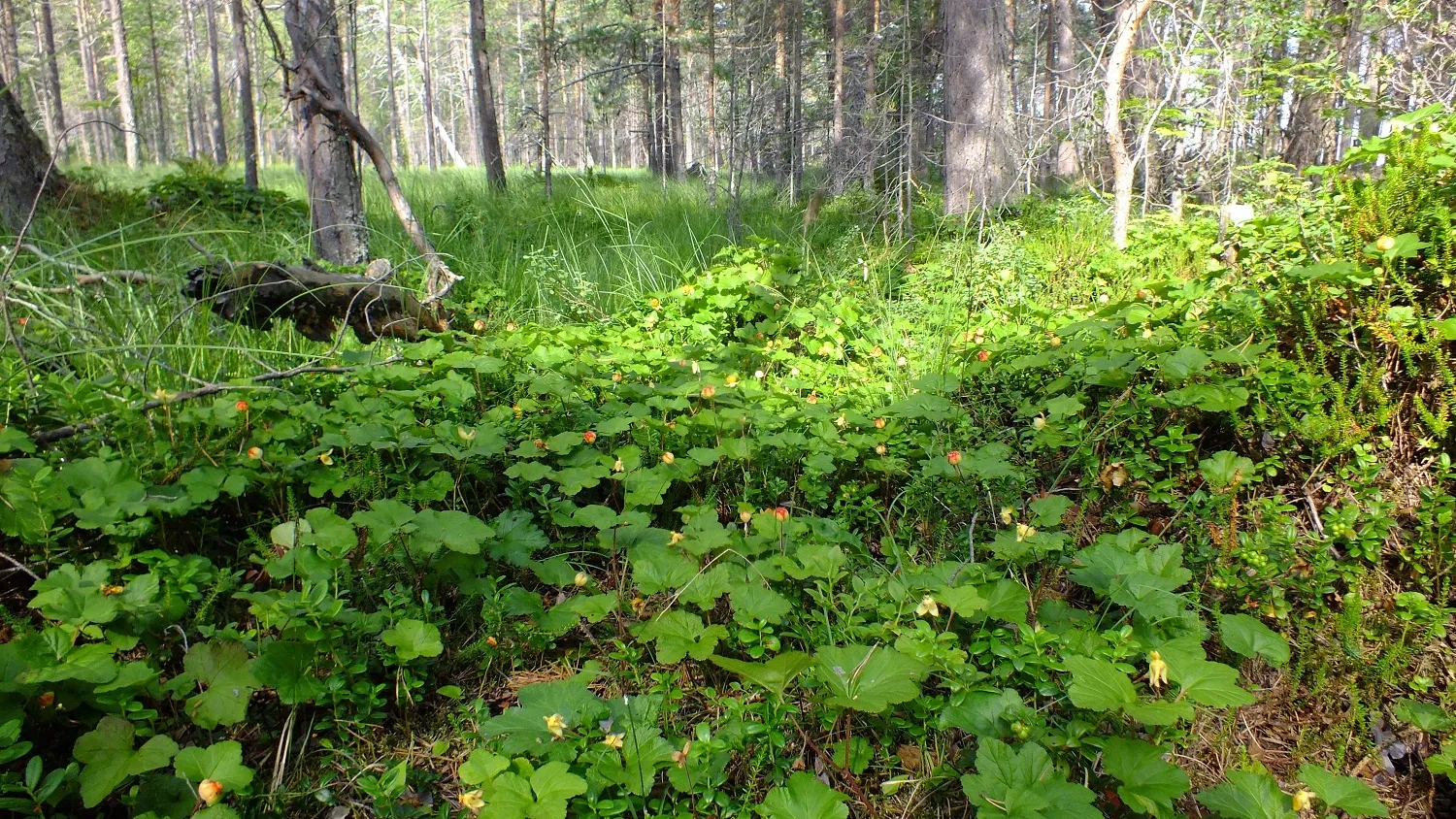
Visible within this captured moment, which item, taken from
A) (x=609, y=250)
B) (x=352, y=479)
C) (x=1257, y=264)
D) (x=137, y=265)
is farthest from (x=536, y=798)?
(x=609, y=250)

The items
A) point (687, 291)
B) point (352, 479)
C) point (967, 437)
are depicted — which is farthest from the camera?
point (687, 291)

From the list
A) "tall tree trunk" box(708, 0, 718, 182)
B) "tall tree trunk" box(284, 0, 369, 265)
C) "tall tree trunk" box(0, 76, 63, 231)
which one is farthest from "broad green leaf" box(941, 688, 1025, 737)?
"tall tree trunk" box(0, 76, 63, 231)

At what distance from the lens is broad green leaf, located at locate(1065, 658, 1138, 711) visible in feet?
3.94

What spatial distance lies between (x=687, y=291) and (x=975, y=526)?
2276 millimetres

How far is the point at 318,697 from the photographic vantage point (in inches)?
54.7

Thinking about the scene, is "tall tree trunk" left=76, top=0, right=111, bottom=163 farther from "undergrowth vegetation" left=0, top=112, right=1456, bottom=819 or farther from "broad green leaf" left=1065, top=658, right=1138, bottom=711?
"broad green leaf" left=1065, top=658, right=1138, bottom=711

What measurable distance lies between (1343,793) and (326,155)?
4.89 m

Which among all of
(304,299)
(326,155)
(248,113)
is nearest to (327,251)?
(326,155)

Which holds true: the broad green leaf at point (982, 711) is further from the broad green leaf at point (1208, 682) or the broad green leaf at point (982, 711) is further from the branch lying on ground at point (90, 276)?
the branch lying on ground at point (90, 276)

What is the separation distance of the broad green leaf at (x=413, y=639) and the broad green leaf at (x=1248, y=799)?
1.38 metres

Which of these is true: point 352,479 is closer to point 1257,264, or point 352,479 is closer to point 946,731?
point 946,731

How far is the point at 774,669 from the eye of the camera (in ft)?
4.45

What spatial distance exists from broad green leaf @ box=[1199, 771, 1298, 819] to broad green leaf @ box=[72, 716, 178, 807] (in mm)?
1692

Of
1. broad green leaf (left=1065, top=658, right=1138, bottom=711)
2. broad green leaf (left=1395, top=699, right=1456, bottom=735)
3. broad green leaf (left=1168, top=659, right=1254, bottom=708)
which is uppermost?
broad green leaf (left=1065, top=658, right=1138, bottom=711)
